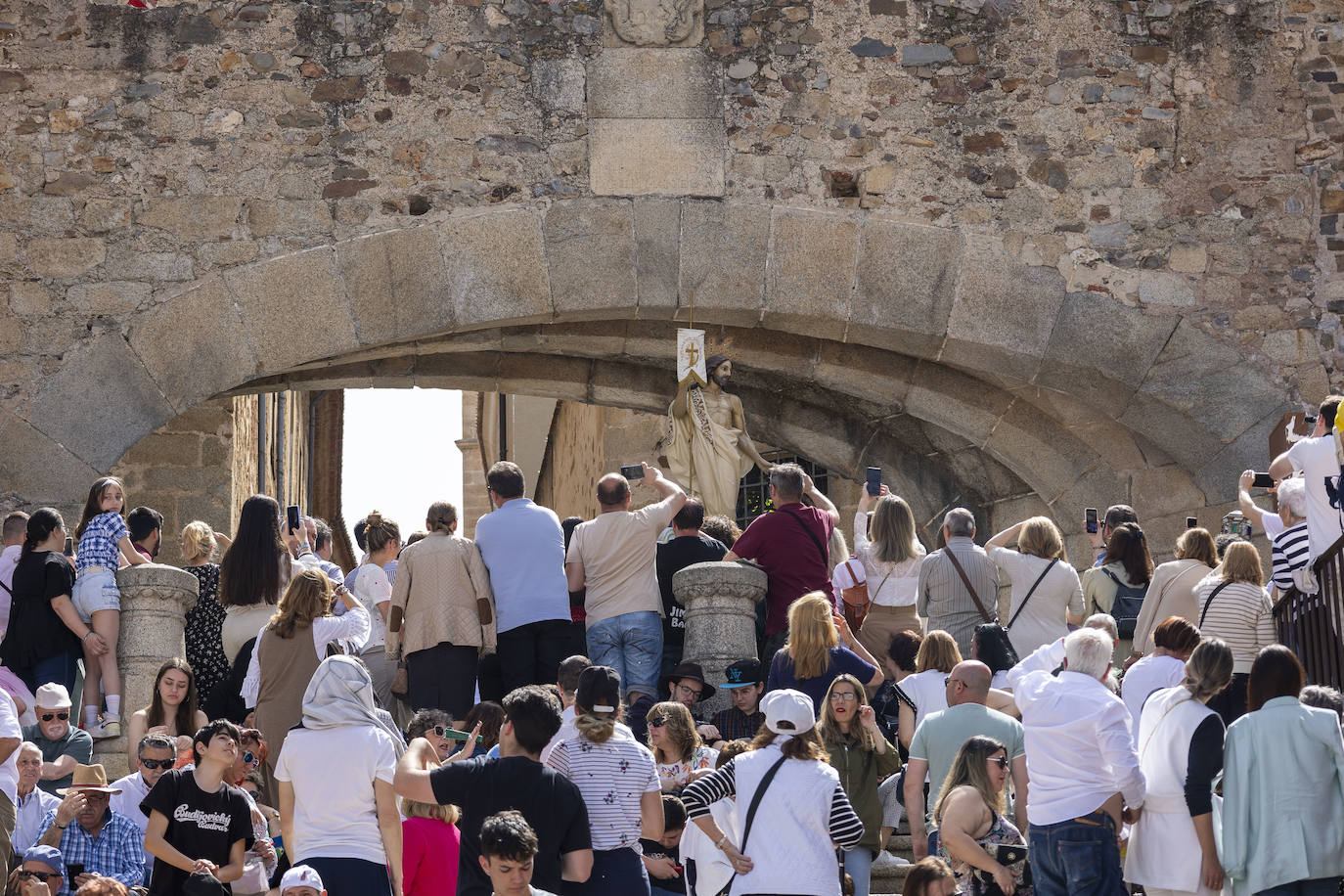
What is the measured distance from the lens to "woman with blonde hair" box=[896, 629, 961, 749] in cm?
826

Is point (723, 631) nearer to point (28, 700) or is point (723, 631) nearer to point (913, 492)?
point (28, 700)

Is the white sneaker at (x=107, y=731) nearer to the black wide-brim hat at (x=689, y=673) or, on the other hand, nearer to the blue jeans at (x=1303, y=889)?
the black wide-brim hat at (x=689, y=673)

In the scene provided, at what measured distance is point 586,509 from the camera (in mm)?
21562

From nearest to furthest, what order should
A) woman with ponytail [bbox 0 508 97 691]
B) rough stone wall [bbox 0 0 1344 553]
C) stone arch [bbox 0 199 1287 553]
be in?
woman with ponytail [bbox 0 508 97 691]
stone arch [bbox 0 199 1287 553]
rough stone wall [bbox 0 0 1344 553]

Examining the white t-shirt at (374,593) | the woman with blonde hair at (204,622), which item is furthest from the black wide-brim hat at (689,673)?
the woman with blonde hair at (204,622)

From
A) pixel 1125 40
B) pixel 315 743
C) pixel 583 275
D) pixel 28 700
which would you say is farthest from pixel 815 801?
pixel 1125 40

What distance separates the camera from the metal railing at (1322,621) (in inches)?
321

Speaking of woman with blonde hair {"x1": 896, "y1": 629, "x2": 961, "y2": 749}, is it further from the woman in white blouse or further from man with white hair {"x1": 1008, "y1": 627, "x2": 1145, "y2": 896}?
man with white hair {"x1": 1008, "y1": 627, "x2": 1145, "y2": 896}

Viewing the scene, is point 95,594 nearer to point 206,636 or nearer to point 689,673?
point 206,636

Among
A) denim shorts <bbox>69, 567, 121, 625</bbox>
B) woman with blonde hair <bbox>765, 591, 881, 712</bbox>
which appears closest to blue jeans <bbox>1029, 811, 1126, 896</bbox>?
woman with blonde hair <bbox>765, 591, 881, 712</bbox>

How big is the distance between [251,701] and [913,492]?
6.75 m

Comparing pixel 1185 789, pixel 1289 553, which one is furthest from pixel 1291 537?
pixel 1185 789

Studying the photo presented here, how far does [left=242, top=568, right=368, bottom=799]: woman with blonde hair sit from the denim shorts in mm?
1198

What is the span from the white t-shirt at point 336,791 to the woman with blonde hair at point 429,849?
0.32 metres
